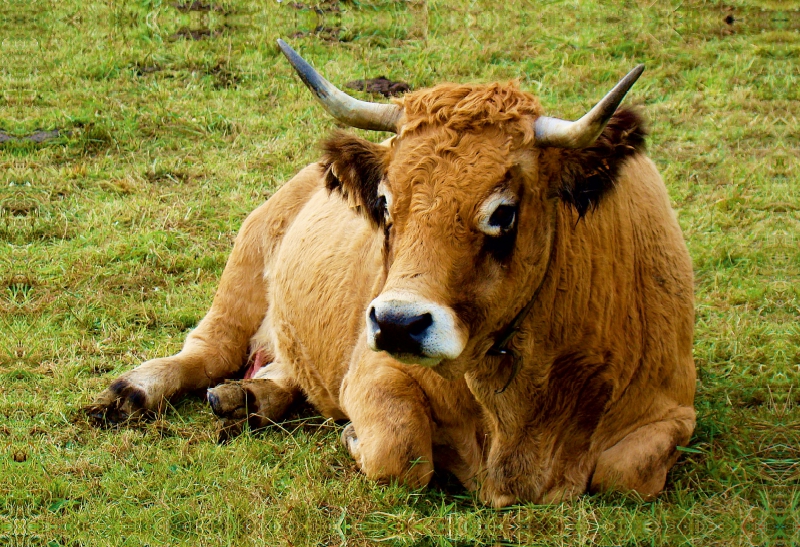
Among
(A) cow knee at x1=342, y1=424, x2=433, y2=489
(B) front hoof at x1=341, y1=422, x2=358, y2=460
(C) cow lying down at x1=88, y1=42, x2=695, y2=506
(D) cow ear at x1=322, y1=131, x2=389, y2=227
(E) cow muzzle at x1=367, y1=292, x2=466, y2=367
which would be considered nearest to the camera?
(E) cow muzzle at x1=367, y1=292, x2=466, y2=367

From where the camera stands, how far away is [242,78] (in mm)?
11203

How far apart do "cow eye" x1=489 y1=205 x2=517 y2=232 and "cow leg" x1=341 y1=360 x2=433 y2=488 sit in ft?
4.22

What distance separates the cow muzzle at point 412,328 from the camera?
3661 mm

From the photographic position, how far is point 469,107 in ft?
13.4

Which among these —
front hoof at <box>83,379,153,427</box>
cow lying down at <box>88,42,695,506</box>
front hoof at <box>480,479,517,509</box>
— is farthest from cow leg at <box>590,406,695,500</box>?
front hoof at <box>83,379,153,427</box>

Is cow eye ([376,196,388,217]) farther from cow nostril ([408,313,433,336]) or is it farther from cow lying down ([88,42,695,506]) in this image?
cow nostril ([408,313,433,336])

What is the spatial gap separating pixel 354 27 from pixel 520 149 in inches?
335

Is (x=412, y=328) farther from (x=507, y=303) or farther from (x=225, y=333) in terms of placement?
(x=225, y=333)

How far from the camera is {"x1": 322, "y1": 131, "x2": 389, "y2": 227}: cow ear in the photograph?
15.0 ft

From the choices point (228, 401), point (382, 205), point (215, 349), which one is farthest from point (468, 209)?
point (215, 349)

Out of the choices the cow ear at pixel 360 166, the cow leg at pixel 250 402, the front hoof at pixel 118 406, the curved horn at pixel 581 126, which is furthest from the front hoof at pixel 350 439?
the curved horn at pixel 581 126

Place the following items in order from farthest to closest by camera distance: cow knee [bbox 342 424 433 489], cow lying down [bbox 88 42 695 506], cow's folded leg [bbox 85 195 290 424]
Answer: cow's folded leg [bbox 85 195 290 424]
cow knee [bbox 342 424 433 489]
cow lying down [bbox 88 42 695 506]

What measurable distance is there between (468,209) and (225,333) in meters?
3.27

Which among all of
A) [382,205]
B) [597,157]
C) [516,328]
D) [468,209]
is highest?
[597,157]
